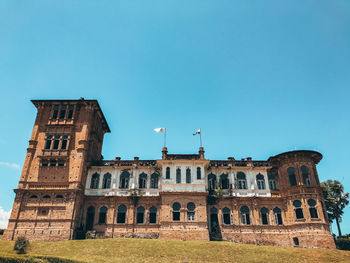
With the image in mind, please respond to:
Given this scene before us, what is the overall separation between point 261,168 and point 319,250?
527 inches

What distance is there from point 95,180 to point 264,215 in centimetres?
2614

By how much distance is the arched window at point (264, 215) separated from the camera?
1519 inches

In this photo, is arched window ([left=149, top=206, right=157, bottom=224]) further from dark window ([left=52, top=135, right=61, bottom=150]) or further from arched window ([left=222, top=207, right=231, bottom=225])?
dark window ([left=52, top=135, right=61, bottom=150])

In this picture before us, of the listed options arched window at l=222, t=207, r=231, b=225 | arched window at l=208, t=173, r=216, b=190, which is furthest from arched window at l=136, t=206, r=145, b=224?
arched window at l=222, t=207, r=231, b=225

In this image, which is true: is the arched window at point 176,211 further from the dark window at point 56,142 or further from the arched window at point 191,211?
the dark window at point 56,142

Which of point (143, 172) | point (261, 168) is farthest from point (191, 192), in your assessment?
point (261, 168)

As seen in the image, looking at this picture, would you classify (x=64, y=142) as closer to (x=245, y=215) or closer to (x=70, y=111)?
(x=70, y=111)

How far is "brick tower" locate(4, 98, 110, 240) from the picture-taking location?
3572cm

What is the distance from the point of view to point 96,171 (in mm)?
41938

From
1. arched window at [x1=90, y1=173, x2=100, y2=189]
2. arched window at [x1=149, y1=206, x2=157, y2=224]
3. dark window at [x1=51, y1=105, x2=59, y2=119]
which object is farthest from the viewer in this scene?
dark window at [x1=51, y1=105, x2=59, y2=119]

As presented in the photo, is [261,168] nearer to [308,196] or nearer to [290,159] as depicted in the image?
[290,159]

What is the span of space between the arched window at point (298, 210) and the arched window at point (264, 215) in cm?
391

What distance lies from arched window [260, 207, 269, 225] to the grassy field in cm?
682

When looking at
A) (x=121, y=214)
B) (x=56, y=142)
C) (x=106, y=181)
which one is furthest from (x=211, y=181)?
(x=56, y=142)
